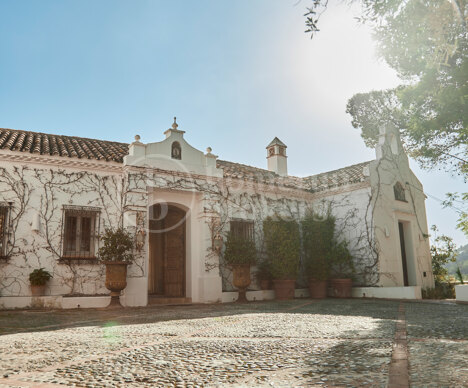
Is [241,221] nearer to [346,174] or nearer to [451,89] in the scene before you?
[346,174]

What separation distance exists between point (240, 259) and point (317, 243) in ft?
10.8

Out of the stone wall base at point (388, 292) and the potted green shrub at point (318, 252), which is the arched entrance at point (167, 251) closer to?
the potted green shrub at point (318, 252)

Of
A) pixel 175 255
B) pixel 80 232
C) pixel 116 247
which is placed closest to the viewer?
pixel 116 247

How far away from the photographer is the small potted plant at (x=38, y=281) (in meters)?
9.30

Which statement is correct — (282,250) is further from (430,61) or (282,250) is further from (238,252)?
(430,61)

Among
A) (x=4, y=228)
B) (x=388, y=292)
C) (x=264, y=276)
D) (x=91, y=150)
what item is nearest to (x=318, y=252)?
(x=264, y=276)

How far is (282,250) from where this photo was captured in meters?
12.4

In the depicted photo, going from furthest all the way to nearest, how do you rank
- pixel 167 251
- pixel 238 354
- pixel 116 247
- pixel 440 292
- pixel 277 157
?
pixel 277 157, pixel 440 292, pixel 167 251, pixel 116 247, pixel 238 354

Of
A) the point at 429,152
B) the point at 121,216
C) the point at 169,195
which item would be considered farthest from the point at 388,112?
the point at 121,216

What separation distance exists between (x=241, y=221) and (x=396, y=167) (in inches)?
277

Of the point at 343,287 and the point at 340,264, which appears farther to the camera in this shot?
the point at 340,264

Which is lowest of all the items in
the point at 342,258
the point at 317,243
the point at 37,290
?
the point at 37,290

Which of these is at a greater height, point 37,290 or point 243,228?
point 243,228

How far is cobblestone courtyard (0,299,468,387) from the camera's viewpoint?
2.72 m
